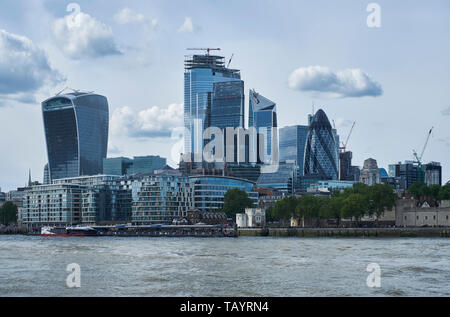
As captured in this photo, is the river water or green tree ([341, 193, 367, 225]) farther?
green tree ([341, 193, 367, 225])

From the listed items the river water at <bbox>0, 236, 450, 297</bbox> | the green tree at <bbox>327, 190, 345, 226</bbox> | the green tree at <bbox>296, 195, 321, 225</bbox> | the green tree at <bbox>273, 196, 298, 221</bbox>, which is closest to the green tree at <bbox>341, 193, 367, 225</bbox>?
the green tree at <bbox>327, 190, 345, 226</bbox>

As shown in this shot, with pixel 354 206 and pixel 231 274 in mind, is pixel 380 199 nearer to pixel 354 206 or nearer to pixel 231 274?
pixel 354 206

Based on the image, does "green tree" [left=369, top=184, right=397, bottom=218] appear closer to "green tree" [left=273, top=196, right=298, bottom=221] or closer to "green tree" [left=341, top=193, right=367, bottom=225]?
"green tree" [left=341, top=193, right=367, bottom=225]

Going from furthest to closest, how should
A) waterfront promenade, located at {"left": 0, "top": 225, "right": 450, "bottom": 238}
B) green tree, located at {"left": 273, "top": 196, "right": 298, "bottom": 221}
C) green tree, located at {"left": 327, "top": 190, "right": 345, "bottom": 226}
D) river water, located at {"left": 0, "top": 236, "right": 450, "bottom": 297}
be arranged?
green tree, located at {"left": 273, "top": 196, "right": 298, "bottom": 221} → green tree, located at {"left": 327, "top": 190, "right": 345, "bottom": 226} → waterfront promenade, located at {"left": 0, "top": 225, "right": 450, "bottom": 238} → river water, located at {"left": 0, "top": 236, "right": 450, "bottom": 297}

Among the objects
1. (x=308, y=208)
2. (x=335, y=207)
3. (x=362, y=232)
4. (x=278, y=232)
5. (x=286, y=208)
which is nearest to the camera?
(x=362, y=232)

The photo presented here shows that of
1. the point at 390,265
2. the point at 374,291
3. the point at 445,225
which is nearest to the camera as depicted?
the point at 374,291

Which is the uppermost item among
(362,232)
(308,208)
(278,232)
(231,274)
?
(308,208)

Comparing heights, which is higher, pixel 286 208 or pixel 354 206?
pixel 354 206

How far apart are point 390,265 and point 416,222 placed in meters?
114

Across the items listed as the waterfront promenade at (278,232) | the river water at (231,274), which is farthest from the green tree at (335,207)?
the river water at (231,274)

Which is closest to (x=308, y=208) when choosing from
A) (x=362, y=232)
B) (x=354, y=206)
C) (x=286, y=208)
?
(x=286, y=208)
